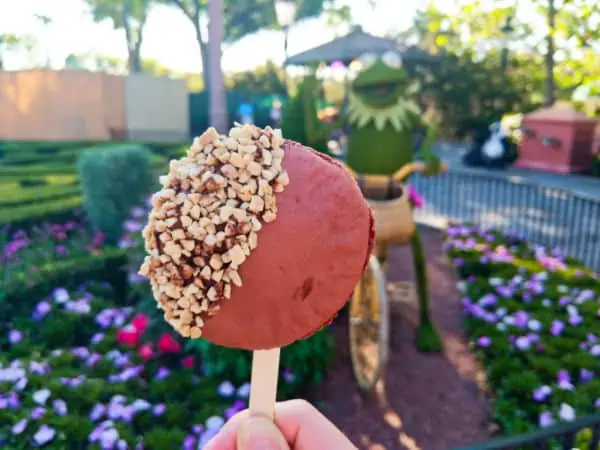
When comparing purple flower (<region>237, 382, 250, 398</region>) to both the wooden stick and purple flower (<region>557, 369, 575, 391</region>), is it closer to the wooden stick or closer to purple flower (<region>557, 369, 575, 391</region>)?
purple flower (<region>557, 369, 575, 391</region>)

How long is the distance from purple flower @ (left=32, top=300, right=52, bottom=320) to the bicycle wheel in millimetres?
2329

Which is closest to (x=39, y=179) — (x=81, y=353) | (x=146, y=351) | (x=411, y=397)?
(x=81, y=353)

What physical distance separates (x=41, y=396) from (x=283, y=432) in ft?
8.21

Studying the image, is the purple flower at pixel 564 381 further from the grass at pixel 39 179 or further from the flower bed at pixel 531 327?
the grass at pixel 39 179

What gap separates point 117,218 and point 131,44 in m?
26.4

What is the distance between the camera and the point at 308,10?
99.8 feet

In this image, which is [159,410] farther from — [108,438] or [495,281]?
[495,281]

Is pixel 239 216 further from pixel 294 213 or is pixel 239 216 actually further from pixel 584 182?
pixel 584 182

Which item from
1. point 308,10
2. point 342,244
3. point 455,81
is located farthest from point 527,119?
point 308,10

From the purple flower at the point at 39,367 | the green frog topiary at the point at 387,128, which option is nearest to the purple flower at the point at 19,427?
the purple flower at the point at 39,367

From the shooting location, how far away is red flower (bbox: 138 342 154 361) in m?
3.88

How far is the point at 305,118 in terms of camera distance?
4.11 meters

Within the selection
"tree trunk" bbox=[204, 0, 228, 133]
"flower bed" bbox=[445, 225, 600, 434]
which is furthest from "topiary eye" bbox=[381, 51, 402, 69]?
"tree trunk" bbox=[204, 0, 228, 133]

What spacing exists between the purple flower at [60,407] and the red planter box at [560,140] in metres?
12.8
